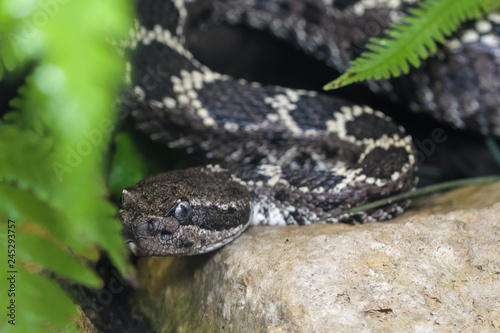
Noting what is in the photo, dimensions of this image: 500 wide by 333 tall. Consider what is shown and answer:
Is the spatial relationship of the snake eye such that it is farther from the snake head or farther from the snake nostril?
the snake nostril

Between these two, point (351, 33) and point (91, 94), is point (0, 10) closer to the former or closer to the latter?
point (91, 94)

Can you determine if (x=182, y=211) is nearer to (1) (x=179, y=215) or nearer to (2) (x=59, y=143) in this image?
(1) (x=179, y=215)

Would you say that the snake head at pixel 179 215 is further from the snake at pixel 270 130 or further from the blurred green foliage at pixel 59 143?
the blurred green foliage at pixel 59 143

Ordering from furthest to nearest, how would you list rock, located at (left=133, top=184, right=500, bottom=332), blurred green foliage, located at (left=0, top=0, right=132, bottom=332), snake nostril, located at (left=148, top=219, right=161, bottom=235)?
snake nostril, located at (left=148, top=219, right=161, bottom=235)
rock, located at (left=133, top=184, right=500, bottom=332)
blurred green foliage, located at (left=0, top=0, right=132, bottom=332)

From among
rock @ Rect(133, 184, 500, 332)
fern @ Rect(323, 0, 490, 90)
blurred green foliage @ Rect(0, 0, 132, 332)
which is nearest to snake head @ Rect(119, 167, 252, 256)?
rock @ Rect(133, 184, 500, 332)

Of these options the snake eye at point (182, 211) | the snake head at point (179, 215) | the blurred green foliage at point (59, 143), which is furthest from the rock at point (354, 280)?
the blurred green foliage at point (59, 143)
